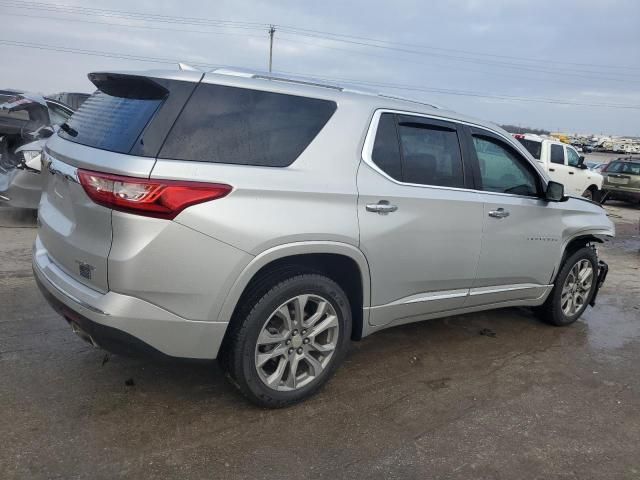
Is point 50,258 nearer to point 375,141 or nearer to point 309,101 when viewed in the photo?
point 309,101

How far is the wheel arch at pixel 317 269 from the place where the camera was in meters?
2.87

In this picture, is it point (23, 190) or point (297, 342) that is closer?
point (297, 342)

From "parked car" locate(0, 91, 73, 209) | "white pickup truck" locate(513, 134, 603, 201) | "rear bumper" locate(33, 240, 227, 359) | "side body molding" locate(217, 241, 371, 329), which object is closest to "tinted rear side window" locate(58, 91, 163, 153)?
"rear bumper" locate(33, 240, 227, 359)

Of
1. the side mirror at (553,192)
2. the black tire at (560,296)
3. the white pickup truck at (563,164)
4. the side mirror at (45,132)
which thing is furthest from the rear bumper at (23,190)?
the white pickup truck at (563,164)

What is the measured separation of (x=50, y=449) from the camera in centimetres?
273

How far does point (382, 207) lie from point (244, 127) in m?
0.99

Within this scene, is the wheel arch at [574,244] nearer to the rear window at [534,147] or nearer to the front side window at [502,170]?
the front side window at [502,170]

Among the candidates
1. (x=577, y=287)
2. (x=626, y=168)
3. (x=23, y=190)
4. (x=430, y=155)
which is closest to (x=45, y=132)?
(x=23, y=190)

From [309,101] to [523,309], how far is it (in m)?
3.70

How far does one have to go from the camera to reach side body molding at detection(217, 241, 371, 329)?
285 centimetres

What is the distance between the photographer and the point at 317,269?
3.29 metres

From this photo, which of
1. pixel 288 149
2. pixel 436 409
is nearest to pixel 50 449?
pixel 288 149

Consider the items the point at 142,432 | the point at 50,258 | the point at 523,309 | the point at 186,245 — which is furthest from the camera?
the point at 523,309

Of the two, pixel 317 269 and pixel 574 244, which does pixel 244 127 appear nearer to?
pixel 317 269
